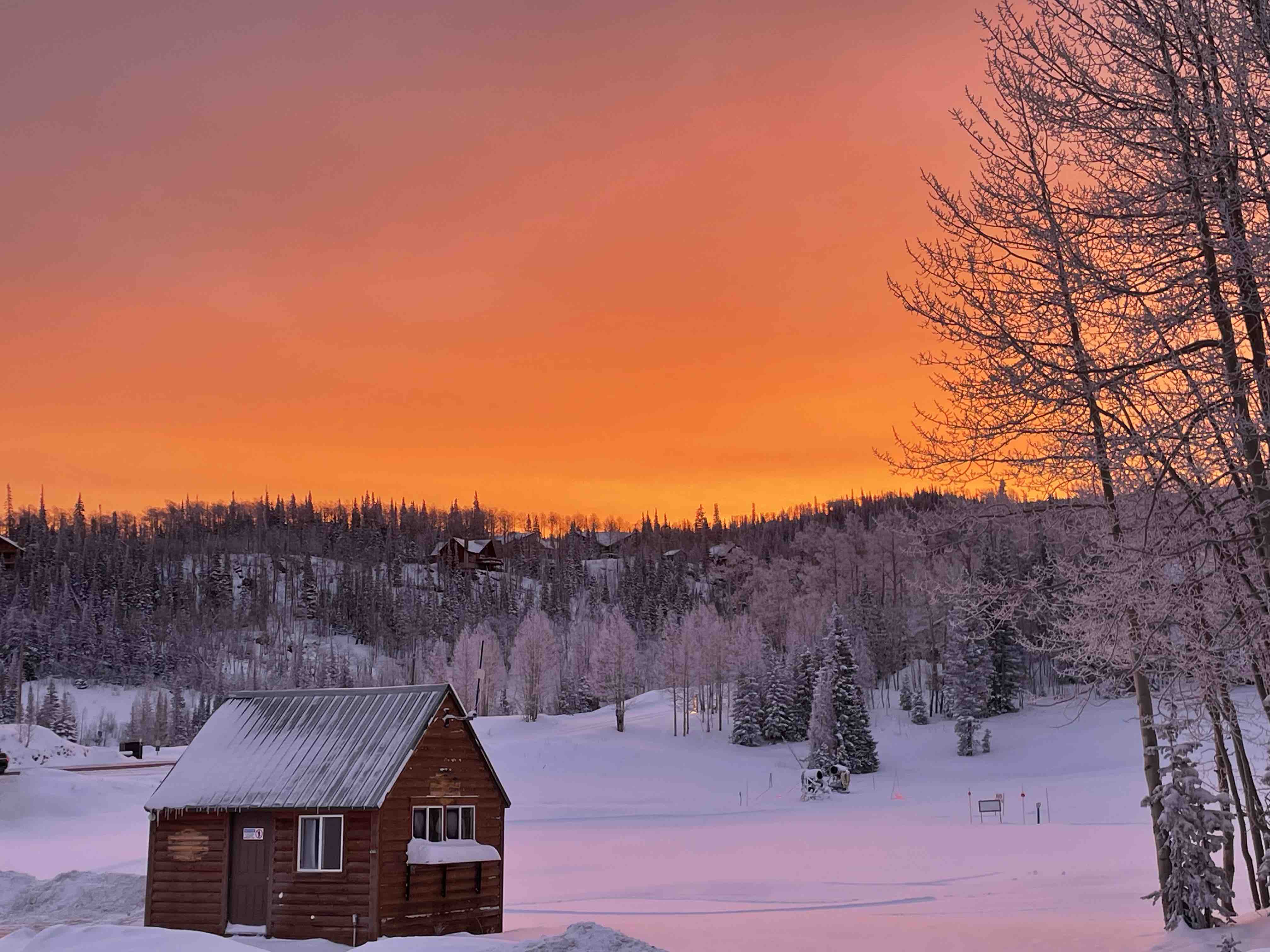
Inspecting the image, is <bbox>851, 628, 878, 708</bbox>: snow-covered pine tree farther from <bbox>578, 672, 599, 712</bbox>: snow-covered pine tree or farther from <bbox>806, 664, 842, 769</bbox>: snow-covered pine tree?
<bbox>806, 664, 842, 769</bbox>: snow-covered pine tree

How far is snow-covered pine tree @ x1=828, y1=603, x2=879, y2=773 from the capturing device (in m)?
67.8

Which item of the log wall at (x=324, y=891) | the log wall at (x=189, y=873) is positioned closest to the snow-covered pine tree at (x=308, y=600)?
the log wall at (x=189, y=873)

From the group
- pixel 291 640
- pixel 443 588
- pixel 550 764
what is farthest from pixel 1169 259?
pixel 443 588

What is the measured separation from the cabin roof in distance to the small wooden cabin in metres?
0.03

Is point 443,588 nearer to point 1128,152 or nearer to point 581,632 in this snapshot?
point 581,632

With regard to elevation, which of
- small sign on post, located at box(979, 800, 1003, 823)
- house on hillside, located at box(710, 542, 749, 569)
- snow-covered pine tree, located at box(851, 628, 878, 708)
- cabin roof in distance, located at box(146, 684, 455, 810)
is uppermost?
house on hillside, located at box(710, 542, 749, 569)

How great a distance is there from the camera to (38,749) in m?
60.6

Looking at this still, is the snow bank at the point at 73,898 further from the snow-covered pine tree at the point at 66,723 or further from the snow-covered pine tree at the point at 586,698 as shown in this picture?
the snow-covered pine tree at the point at 586,698

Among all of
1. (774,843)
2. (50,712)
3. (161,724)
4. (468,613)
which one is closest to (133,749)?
(50,712)

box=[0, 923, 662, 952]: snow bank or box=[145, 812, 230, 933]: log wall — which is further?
box=[145, 812, 230, 933]: log wall

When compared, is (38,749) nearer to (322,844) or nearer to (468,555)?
(322,844)

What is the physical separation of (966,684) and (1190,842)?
2272 inches

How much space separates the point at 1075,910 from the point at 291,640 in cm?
12699

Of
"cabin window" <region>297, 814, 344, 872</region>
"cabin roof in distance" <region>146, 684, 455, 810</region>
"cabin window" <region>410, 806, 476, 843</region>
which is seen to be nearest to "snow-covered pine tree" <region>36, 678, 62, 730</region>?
"cabin roof in distance" <region>146, 684, 455, 810</region>
